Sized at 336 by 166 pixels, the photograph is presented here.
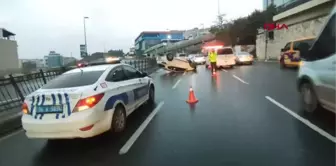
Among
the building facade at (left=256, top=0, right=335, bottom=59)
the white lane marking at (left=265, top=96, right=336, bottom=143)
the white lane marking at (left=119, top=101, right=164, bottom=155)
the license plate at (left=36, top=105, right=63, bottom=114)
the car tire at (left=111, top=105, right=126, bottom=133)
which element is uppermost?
the building facade at (left=256, top=0, right=335, bottom=59)

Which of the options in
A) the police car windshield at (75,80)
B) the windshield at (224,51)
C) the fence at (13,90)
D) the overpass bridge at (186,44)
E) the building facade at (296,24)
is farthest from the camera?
the overpass bridge at (186,44)

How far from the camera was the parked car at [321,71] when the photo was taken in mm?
5844

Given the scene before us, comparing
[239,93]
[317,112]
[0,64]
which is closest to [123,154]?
[317,112]

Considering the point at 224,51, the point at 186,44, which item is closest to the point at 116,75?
the point at 224,51

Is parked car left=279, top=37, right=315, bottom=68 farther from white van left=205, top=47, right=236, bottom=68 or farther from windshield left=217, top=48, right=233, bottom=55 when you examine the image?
windshield left=217, top=48, right=233, bottom=55

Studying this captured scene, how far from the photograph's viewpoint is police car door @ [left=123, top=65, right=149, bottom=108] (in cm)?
791

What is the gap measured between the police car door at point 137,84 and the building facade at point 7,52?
45.7 meters

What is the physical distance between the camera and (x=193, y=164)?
4.50m

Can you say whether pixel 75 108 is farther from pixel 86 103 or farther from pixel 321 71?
pixel 321 71

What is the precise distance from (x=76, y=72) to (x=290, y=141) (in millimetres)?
4807

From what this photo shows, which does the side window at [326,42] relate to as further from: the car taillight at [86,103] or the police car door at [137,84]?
the car taillight at [86,103]

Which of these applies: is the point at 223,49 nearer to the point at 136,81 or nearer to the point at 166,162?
the point at 136,81

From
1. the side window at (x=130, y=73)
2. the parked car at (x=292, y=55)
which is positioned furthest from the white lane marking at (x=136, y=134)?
the parked car at (x=292, y=55)

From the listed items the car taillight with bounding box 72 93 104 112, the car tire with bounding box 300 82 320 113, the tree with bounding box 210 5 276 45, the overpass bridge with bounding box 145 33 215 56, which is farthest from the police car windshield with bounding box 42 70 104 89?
the overpass bridge with bounding box 145 33 215 56
